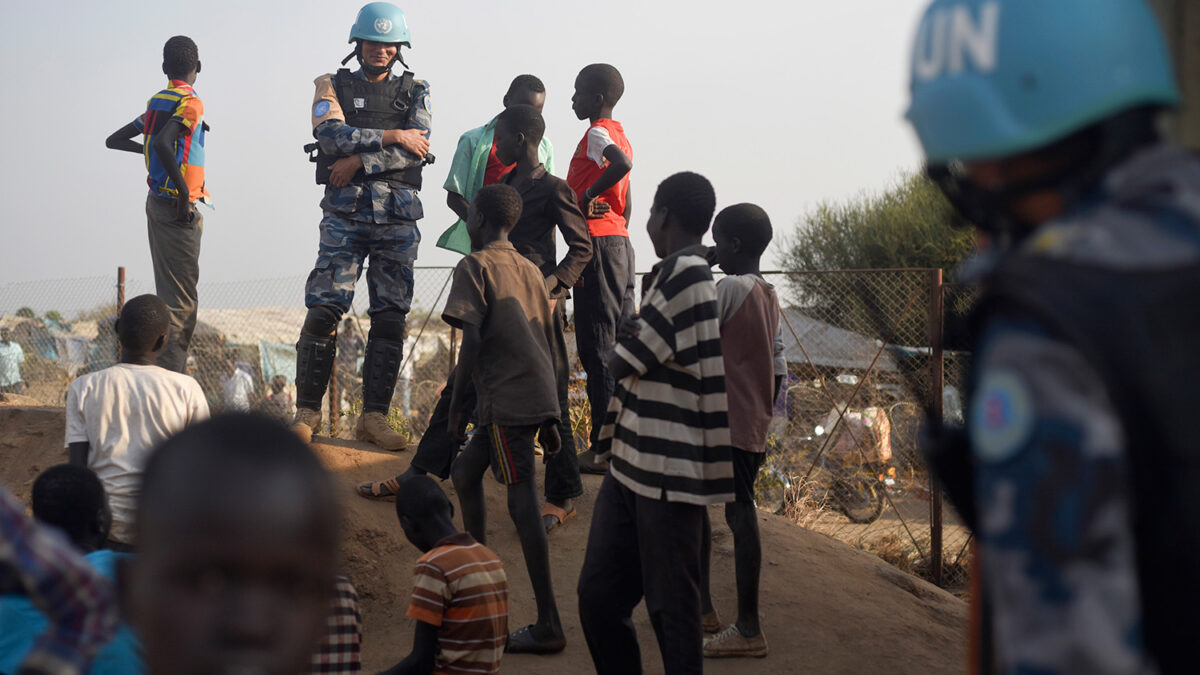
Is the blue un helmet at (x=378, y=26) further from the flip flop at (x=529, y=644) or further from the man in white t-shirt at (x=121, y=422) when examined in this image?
the flip flop at (x=529, y=644)

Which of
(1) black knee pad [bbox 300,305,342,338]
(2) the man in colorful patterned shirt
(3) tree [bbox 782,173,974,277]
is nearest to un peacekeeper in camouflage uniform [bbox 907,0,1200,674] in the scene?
(1) black knee pad [bbox 300,305,342,338]

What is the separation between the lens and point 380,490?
5492 mm

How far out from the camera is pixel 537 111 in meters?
5.38

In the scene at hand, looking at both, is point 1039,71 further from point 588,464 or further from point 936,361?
point 936,361

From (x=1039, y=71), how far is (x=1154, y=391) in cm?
38

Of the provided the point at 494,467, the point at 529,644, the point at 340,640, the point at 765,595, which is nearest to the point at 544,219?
the point at 494,467

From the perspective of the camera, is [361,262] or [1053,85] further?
[361,262]

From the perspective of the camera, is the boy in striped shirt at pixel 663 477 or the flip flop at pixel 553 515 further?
the flip flop at pixel 553 515

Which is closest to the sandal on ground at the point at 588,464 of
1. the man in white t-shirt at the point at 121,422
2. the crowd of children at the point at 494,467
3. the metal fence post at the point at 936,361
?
the crowd of children at the point at 494,467

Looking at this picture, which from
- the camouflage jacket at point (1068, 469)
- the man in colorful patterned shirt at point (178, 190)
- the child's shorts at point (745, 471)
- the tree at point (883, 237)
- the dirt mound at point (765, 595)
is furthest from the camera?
the tree at point (883, 237)

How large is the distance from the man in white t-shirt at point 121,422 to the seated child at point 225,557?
8.26 ft

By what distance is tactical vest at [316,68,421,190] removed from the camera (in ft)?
19.4

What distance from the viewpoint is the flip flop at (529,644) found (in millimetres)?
4328

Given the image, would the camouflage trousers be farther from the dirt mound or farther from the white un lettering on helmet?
the white un lettering on helmet
